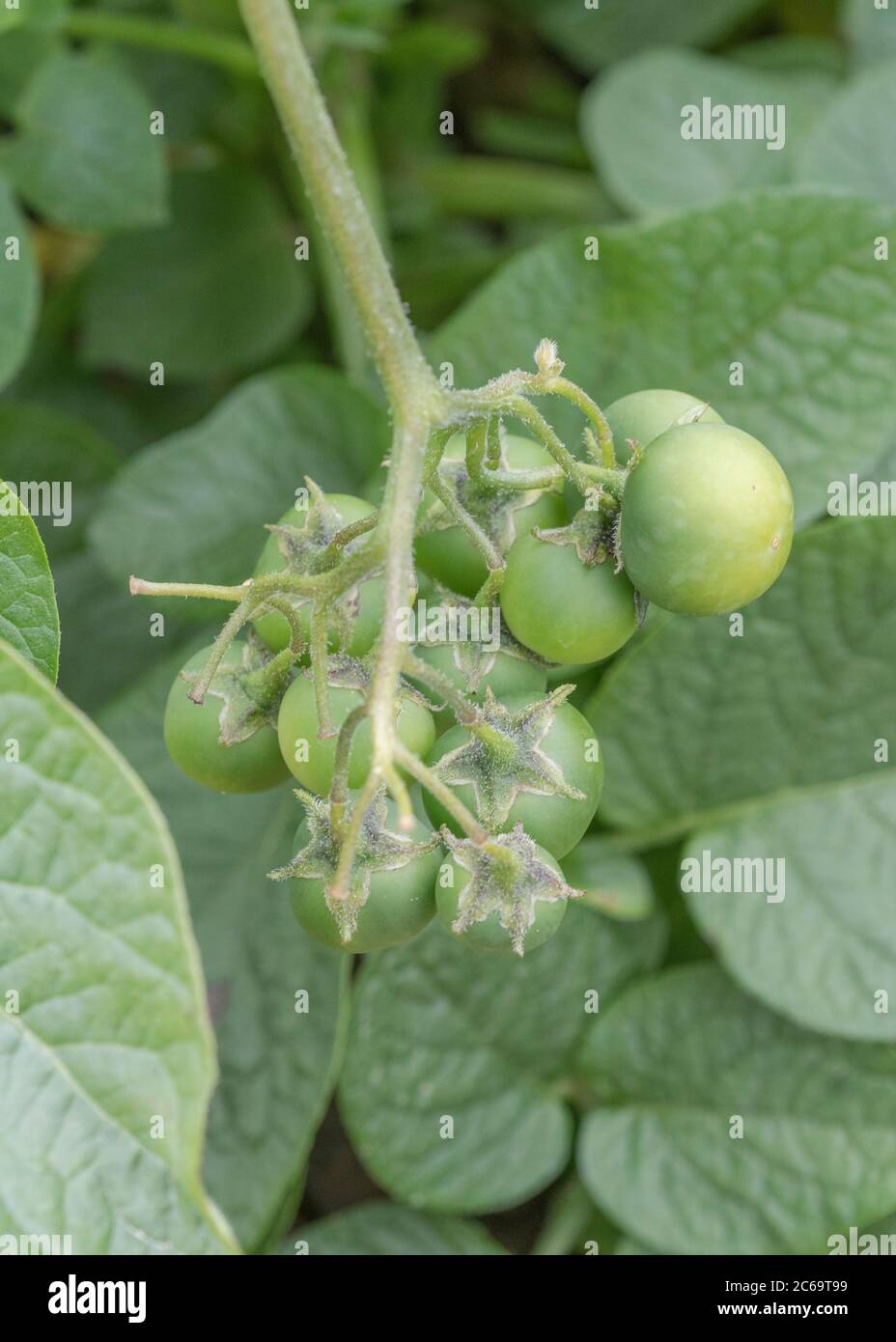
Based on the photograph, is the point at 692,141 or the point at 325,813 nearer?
the point at 325,813

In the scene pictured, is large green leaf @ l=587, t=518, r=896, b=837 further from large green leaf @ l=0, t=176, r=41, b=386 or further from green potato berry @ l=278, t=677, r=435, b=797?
large green leaf @ l=0, t=176, r=41, b=386

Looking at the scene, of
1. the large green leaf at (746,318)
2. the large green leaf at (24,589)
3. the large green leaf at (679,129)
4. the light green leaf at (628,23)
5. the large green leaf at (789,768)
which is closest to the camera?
the large green leaf at (24,589)

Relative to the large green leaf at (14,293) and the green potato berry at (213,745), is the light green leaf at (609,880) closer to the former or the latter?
the green potato berry at (213,745)

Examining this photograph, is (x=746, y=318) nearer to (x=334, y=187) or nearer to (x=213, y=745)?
(x=334, y=187)

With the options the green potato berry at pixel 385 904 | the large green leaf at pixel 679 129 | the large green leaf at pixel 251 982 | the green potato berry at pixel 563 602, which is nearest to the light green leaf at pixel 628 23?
the large green leaf at pixel 679 129

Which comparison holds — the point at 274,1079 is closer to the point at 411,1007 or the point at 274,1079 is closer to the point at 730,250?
the point at 411,1007
